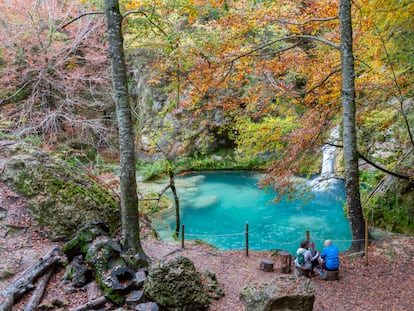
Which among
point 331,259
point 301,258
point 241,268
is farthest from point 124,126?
point 331,259

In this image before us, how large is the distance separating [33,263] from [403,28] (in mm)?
8600

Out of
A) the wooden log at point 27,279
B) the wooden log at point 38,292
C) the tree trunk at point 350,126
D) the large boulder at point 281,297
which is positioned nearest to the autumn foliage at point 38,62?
the wooden log at point 27,279

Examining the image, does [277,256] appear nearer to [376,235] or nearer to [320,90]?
[376,235]

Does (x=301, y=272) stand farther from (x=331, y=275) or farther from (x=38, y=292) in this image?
(x=38, y=292)

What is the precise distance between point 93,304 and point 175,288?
1192 millimetres

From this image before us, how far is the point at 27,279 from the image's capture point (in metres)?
4.77

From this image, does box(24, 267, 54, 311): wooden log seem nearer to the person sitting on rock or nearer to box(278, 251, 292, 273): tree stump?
box(278, 251, 292, 273): tree stump

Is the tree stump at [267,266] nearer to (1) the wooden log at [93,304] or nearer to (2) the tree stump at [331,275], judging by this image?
(2) the tree stump at [331,275]

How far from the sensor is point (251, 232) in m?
12.5

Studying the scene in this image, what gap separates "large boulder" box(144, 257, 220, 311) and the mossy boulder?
2.72 meters

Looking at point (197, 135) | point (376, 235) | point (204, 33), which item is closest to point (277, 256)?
point (376, 235)

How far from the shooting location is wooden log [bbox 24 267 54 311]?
434 cm

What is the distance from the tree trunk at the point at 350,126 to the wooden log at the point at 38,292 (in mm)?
6100

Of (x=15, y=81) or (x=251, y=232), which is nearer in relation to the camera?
(x=15, y=81)
